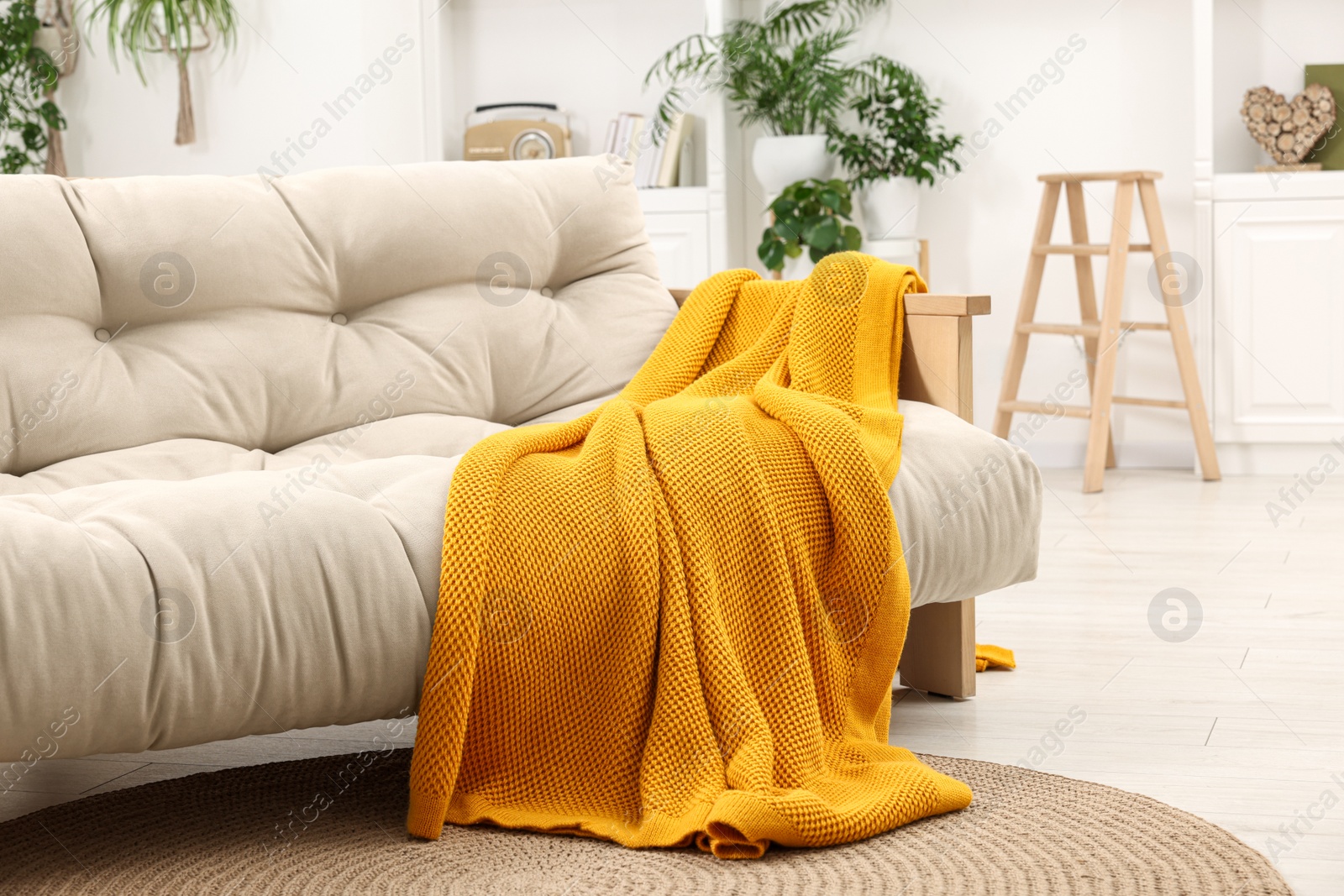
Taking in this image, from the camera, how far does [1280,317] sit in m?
3.50

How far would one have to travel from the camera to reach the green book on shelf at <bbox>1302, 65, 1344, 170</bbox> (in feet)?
11.4

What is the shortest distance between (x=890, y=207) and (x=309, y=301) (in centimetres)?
213

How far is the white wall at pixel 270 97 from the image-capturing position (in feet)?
12.6

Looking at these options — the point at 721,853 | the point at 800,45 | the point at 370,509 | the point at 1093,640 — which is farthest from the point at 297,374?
the point at 800,45

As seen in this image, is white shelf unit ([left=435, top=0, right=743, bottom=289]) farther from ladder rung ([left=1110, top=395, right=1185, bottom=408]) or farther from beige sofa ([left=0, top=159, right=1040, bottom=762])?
beige sofa ([left=0, top=159, right=1040, bottom=762])

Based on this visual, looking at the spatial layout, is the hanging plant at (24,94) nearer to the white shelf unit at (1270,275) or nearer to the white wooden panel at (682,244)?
the white wooden panel at (682,244)

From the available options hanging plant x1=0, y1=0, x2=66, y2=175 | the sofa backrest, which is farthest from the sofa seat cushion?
hanging plant x1=0, y1=0, x2=66, y2=175

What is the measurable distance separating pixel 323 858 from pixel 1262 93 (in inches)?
126

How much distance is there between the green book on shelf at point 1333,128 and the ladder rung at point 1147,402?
71 cm

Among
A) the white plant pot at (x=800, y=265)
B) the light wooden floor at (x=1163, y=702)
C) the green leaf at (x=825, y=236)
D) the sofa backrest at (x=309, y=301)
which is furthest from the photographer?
the white plant pot at (x=800, y=265)

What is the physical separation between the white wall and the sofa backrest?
2001mm

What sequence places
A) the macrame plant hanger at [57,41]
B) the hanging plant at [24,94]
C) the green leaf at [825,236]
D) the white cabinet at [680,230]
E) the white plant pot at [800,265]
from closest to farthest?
the green leaf at [825,236] → the white plant pot at [800,265] → the white cabinet at [680,230] → the hanging plant at [24,94] → the macrame plant hanger at [57,41]

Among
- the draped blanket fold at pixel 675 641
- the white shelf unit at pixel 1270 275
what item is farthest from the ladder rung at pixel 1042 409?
the draped blanket fold at pixel 675 641

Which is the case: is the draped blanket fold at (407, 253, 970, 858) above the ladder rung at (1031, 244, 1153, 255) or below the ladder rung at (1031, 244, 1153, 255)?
below
